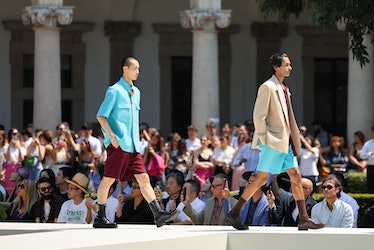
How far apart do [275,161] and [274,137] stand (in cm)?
22

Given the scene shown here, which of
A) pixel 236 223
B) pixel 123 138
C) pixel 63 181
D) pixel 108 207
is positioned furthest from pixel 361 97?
pixel 236 223

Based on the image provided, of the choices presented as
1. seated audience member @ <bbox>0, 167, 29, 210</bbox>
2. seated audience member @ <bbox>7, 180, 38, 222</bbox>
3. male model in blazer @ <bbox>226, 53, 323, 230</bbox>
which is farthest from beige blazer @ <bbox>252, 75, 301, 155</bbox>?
seated audience member @ <bbox>0, 167, 29, 210</bbox>

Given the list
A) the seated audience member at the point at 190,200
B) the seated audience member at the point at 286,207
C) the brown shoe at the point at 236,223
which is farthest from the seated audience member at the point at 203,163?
the brown shoe at the point at 236,223

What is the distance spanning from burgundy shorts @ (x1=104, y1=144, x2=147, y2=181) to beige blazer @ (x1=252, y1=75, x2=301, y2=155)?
1.22 m

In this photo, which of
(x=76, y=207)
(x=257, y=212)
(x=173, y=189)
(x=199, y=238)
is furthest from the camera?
(x=173, y=189)

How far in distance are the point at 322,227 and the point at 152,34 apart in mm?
18236

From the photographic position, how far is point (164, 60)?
31.6 metres

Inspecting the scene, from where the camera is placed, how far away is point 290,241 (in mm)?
12773

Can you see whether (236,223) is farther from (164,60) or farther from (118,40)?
(164,60)

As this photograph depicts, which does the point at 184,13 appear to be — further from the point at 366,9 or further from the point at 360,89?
the point at 366,9

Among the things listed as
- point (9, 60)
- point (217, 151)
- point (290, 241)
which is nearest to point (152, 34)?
point (9, 60)

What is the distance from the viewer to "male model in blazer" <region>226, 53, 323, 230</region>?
44.0 ft

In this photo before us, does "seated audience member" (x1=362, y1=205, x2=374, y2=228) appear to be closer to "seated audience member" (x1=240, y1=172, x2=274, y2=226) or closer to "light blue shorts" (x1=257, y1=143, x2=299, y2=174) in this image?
"seated audience member" (x1=240, y1=172, x2=274, y2=226)

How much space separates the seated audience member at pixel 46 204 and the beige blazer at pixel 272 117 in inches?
165
